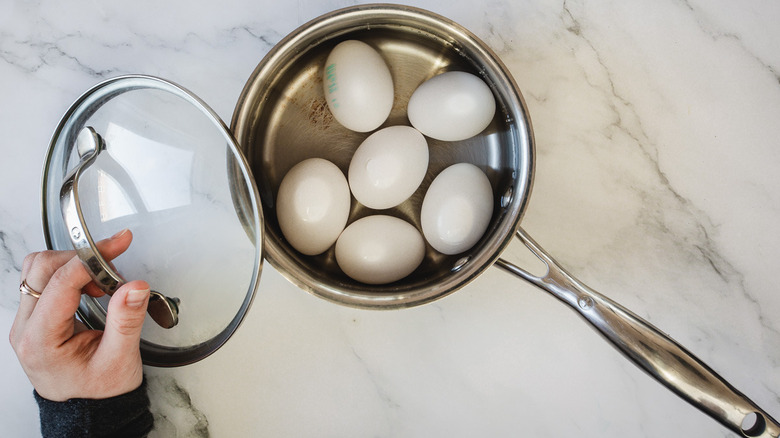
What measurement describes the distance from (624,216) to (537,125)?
17 cm

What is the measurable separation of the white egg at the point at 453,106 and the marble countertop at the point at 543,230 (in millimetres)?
121

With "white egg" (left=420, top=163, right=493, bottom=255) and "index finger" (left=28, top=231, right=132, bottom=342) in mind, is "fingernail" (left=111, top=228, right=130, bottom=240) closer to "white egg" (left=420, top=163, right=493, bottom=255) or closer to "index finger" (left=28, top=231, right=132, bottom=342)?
"index finger" (left=28, top=231, right=132, bottom=342)

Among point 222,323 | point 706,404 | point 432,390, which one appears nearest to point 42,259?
point 222,323

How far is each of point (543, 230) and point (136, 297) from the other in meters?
0.48

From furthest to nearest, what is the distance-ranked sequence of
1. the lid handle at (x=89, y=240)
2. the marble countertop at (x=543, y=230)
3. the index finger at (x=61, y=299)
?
the marble countertop at (x=543, y=230)
the index finger at (x=61, y=299)
the lid handle at (x=89, y=240)

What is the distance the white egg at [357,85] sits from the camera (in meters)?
0.57

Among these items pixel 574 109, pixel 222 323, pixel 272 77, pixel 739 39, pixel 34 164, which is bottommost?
pixel 34 164

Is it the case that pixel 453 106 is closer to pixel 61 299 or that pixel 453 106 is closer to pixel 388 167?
pixel 388 167

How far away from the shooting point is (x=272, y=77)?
0.56 meters

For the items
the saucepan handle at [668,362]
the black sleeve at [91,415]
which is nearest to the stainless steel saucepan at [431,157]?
the saucepan handle at [668,362]

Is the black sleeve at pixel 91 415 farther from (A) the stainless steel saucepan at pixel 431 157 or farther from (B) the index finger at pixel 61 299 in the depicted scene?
(A) the stainless steel saucepan at pixel 431 157

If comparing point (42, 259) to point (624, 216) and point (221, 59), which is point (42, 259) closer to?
point (221, 59)

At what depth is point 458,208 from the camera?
0.56 meters

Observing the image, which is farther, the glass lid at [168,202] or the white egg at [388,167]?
the white egg at [388,167]
